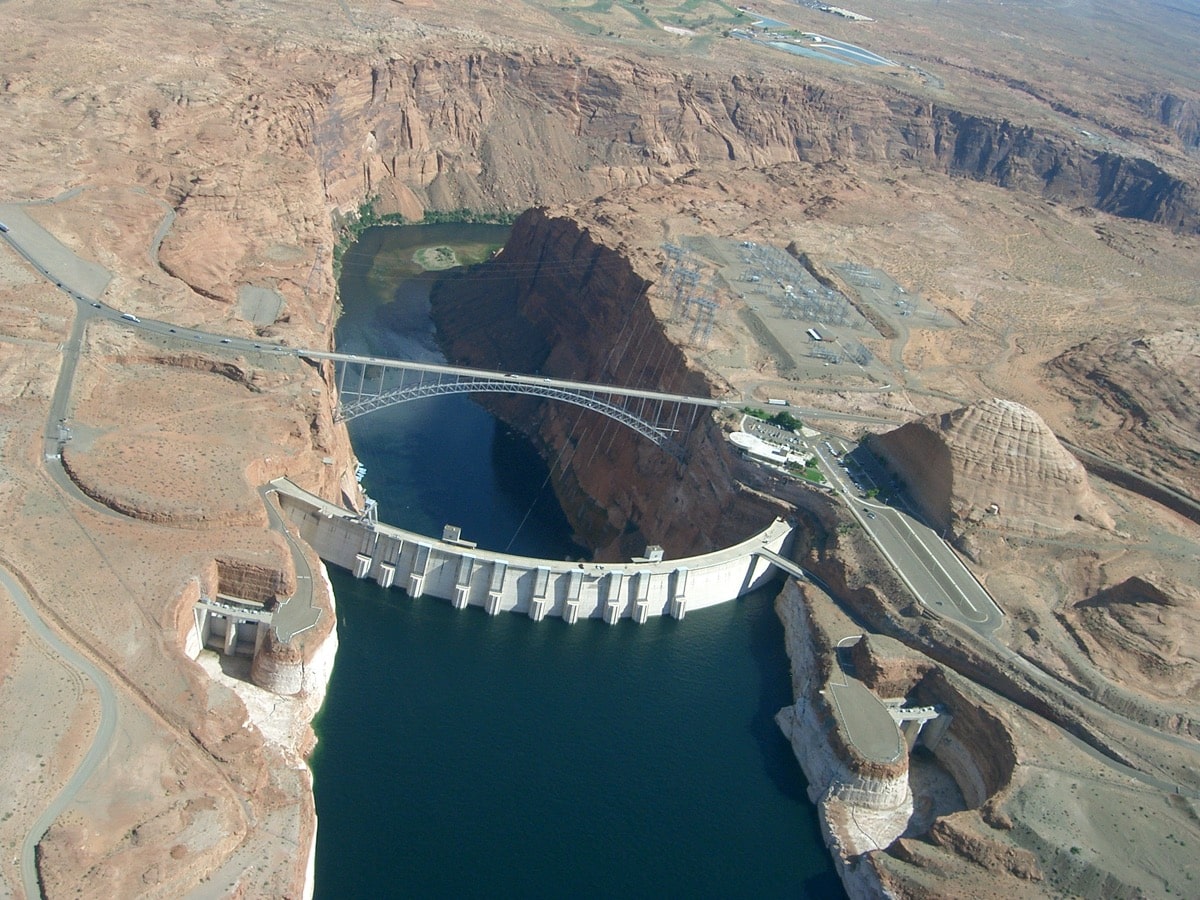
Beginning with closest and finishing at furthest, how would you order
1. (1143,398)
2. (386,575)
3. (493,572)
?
1. (493,572)
2. (386,575)
3. (1143,398)

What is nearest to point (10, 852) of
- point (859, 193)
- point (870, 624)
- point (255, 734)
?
point (255, 734)

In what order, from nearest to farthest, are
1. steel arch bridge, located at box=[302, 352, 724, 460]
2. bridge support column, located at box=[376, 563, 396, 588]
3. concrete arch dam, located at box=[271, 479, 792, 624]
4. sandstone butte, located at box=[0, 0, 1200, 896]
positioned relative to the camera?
sandstone butte, located at box=[0, 0, 1200, 896] < concrete arch dam, located at box=[271, 479, 792, 624] < bridge support column, located at box=[376, 563, 396, 588] < steel arch bridge, located at box=[302, 352, 724, 460]

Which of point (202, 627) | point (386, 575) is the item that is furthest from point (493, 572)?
point (202, 627)

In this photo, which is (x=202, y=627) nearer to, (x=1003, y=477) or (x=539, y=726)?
(x=539, y=726)

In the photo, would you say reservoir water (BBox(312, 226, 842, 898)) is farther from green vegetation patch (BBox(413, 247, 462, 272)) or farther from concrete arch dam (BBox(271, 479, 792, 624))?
green vegetation patch (BBox(413, 247, 462, 272))

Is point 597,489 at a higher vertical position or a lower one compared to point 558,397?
lower

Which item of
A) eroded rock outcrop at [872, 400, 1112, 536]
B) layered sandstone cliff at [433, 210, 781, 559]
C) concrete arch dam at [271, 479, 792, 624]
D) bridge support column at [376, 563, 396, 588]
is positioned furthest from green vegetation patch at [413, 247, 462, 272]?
eroded rock outcrop at [872, 400, 1112, 536]

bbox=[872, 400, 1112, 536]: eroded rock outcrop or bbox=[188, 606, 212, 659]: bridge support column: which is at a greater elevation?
bbox=[872, 400, 1112, 536]: eroded rock outcrop
